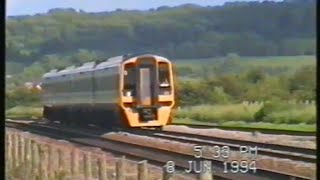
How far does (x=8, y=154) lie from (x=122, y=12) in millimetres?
459

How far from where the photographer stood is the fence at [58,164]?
1934mm

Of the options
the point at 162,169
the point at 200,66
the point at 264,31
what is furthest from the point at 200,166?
the point at 264,31

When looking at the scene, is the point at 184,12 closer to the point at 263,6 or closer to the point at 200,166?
the point at 263,6

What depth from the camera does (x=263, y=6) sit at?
198 centimetres

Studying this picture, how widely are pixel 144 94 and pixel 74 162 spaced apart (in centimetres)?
26

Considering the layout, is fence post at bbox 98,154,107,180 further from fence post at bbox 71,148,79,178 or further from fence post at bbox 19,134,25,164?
fence post at bbox 19,134,25,164

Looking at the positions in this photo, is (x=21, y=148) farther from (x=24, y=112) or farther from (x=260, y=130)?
(x=260, y=130)

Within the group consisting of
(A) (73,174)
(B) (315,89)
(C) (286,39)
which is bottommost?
(A) (73,174)

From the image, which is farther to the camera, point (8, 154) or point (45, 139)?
point (45, 139)

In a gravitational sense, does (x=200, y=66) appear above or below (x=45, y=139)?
above

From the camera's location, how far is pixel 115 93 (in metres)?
2.08

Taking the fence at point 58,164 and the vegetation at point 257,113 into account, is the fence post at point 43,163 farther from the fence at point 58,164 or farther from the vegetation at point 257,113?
the vegetation at point 257,113

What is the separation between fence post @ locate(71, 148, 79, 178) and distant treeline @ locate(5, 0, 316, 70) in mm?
235

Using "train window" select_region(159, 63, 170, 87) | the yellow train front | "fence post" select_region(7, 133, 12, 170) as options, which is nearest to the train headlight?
the yellow train front
